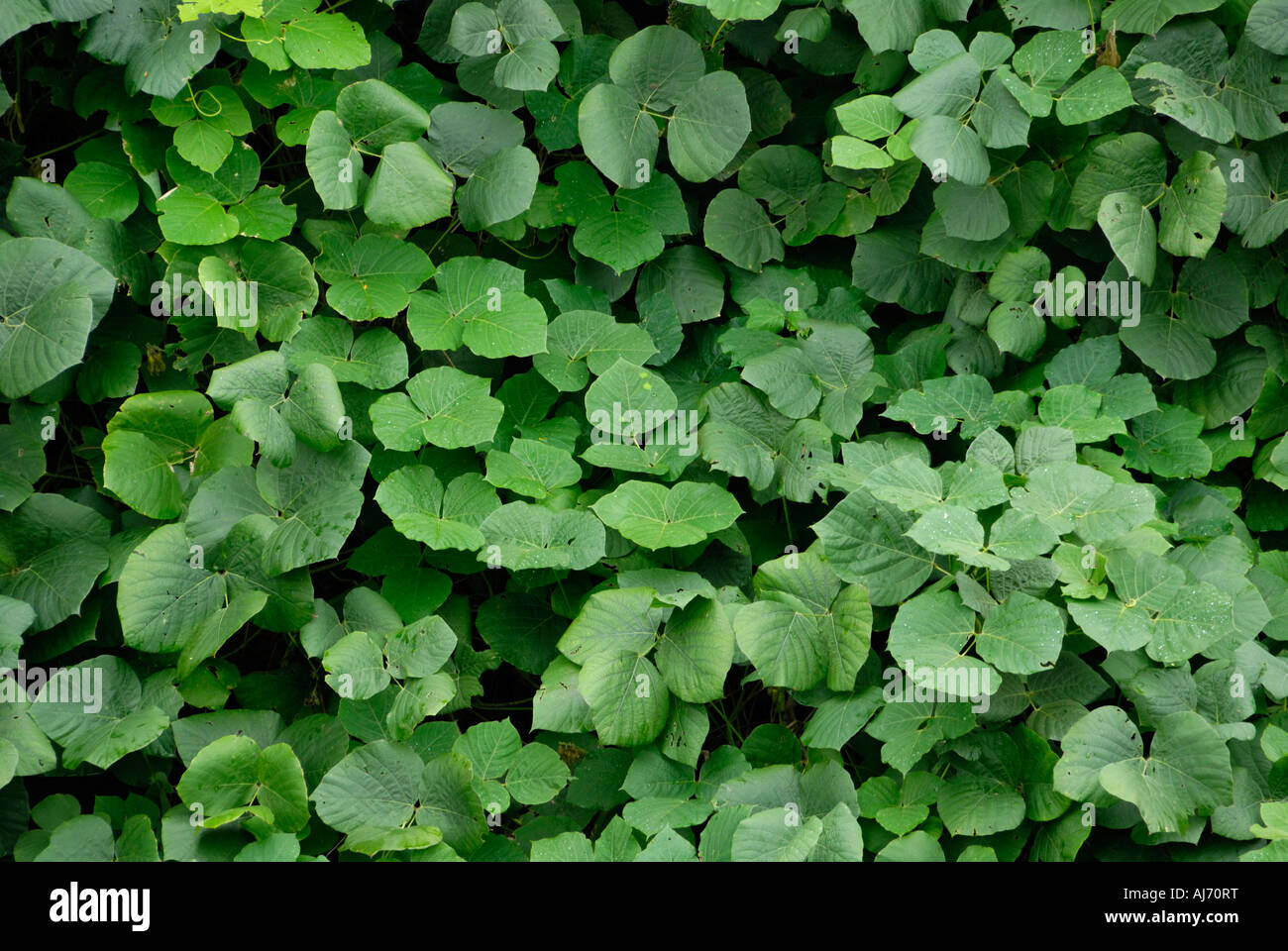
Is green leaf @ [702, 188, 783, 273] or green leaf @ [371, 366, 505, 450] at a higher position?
green leaf @ [702, 188, 783, 273]

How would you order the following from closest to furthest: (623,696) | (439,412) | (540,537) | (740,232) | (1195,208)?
(623,696) → (540,537) → (439,412) → (1195,208) → (740,232)

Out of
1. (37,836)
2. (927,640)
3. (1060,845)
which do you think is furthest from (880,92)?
(37,836)

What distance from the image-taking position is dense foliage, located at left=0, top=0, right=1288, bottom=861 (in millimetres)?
1850

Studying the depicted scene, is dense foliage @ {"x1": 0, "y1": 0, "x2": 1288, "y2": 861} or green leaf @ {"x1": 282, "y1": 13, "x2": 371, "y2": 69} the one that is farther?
green leaf @ {"x1": 282, "y1": 13, "x2": 371, "y2": 69}

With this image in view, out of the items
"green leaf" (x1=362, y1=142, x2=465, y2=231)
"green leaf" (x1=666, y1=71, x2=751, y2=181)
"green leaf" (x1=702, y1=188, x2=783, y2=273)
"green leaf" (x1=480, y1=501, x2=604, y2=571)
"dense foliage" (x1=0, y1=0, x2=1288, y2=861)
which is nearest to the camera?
"dense foliage" (x1=0, y1=0, x2=1288, y2=861)

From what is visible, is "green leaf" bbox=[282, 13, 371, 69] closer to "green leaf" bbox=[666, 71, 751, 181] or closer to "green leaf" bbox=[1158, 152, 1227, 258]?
"green leaf" bbox=[666, 71, 751, 181]

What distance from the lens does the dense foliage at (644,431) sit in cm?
185

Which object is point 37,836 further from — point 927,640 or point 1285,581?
point 1285,581

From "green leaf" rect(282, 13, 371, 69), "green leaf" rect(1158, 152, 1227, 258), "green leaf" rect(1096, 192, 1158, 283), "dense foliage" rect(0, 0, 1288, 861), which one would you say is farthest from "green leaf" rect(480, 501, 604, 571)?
"green leaf" rect(1158, 152, 1227, 258)

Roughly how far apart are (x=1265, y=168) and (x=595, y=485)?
5.15 ft

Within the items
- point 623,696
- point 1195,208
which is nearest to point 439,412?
point 623,696

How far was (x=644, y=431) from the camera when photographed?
2158 millimetres

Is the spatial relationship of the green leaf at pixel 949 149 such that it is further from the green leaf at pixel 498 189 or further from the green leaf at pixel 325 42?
the green leaf at pixel 325 42

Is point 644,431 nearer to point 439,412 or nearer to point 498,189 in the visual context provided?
point 439,412
